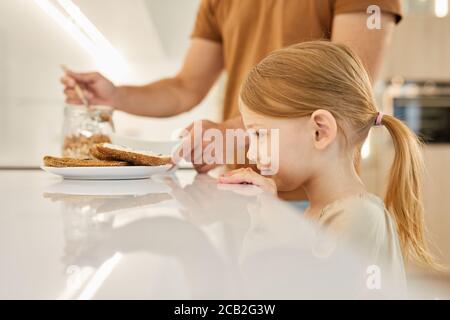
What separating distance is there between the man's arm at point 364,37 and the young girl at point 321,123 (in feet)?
0.42

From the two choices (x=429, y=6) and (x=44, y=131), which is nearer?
(x=44, y=131)

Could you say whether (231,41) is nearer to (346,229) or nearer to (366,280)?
(346,229)

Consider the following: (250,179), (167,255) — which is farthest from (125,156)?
(167,255)

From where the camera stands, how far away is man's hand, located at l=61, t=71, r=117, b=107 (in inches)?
37.4

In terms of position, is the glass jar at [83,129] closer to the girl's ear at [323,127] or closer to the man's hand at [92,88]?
the man's hand at [92,88]

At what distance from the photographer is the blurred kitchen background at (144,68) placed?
159cm

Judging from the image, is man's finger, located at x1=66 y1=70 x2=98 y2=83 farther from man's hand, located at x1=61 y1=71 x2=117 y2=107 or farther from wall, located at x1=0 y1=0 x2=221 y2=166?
wall, located at x1=0 y1=0 x2=221 y2=166

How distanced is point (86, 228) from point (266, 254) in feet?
0.41

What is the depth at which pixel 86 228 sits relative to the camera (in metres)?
0.30

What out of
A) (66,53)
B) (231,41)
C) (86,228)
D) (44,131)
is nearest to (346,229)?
(86,228)

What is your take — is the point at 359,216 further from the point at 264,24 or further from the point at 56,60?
the point at 56,60

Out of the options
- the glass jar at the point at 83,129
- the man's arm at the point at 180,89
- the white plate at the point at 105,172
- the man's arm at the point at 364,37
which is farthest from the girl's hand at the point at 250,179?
the man's arm at the point at 180,89

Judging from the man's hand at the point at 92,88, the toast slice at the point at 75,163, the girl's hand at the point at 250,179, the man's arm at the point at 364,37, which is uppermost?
the man's arm at the point at 364,37

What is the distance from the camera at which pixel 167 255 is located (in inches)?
8.6
